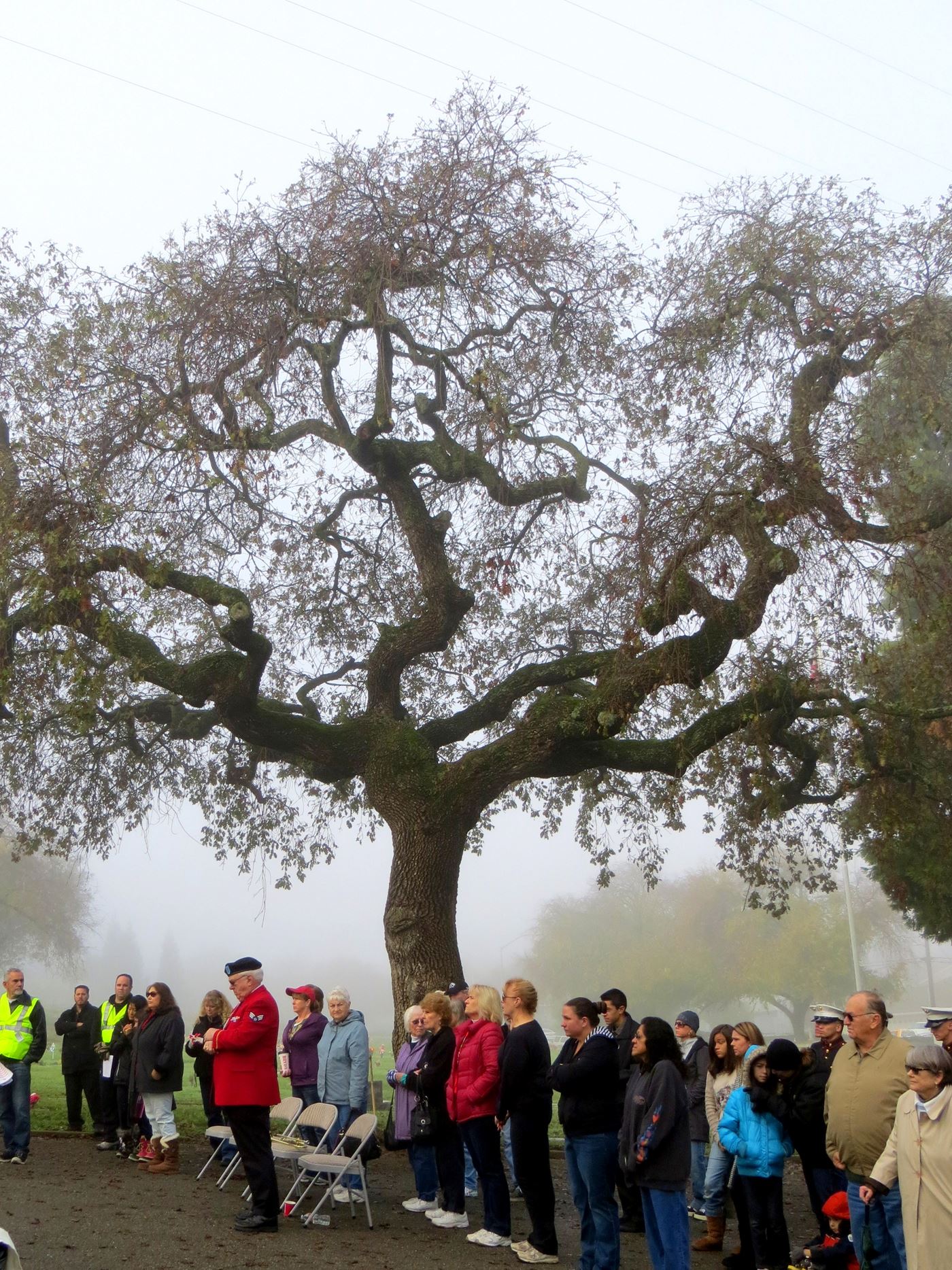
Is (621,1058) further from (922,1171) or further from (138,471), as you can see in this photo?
(138,471)

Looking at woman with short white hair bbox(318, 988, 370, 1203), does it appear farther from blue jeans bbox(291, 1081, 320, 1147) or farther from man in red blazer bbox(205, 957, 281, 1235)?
man in red blazer bbox(205, 957, 281, 1235)

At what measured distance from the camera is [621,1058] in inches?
341

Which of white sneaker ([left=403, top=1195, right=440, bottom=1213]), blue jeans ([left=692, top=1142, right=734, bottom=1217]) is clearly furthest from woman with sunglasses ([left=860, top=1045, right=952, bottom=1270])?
white sneaker ([left=403, top=1195, right=440, bottom=1213])

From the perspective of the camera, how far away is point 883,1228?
6.24 metres

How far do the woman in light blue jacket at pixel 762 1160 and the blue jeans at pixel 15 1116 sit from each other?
7.00 meters

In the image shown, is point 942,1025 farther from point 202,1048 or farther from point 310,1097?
point 202,1048

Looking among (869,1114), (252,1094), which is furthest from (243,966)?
(869,1114)

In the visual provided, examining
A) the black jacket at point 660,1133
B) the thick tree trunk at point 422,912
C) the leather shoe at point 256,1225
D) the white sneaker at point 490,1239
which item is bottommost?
the white sneaker at point 490,1239

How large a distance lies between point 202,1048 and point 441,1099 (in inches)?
116

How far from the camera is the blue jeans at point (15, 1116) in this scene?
36.2 ft

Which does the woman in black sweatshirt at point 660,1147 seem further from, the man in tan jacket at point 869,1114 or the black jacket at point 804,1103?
the black jacket at point 804,1103

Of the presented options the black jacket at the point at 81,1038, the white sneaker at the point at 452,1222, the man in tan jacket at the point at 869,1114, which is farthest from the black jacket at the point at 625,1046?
the black jacket at the point at 81,1038

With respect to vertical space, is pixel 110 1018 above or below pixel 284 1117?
above

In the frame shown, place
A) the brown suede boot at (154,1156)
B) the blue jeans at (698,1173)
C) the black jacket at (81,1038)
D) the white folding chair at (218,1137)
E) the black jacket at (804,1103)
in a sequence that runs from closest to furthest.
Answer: the black jacket at (804,1103) < the blue jeans at (698,1173) < the white folding chair at (218,1137) < the brown suede boot at (154,1156) < the black jacket at (81,1038)
